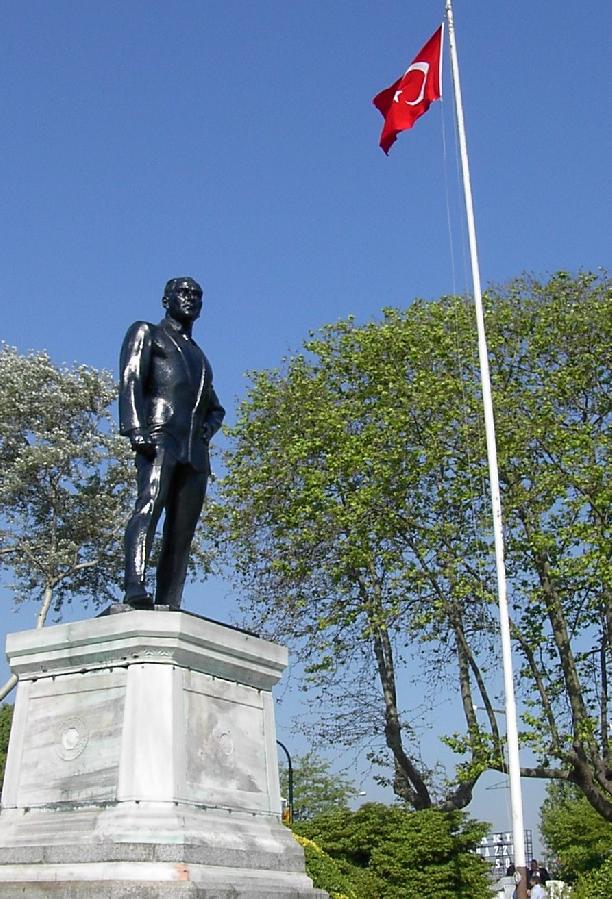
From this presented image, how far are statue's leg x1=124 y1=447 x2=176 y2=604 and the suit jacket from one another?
184 mm

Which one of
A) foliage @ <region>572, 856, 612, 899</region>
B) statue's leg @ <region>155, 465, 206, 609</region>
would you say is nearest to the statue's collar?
statue's leg @ <region>155, 465, 206, 609</region>

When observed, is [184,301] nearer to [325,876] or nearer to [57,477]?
[325,876]

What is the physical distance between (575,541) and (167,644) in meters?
16.8

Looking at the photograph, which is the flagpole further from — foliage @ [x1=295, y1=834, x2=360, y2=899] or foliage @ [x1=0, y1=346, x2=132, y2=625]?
foliage @ [x1=0, y1=346, x2=132, y2=625]

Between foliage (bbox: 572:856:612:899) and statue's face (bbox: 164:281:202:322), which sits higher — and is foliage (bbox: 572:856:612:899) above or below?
below

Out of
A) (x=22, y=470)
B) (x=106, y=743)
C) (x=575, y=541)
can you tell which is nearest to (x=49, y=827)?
(x=106, y=743)

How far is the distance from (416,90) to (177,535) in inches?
479

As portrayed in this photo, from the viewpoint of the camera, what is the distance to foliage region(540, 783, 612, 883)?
32250mm

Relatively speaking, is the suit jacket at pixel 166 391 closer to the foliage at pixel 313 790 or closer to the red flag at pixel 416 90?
the red flag at pixel 416 90

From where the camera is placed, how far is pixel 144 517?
862 centimetres

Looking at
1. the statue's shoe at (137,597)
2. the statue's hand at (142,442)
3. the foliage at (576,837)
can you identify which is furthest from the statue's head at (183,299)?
the foliage at (576,837)

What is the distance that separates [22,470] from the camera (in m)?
32.1

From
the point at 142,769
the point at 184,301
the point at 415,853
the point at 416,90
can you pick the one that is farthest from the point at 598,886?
the point at 184,301

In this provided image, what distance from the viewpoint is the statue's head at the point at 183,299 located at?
31.0 ft
